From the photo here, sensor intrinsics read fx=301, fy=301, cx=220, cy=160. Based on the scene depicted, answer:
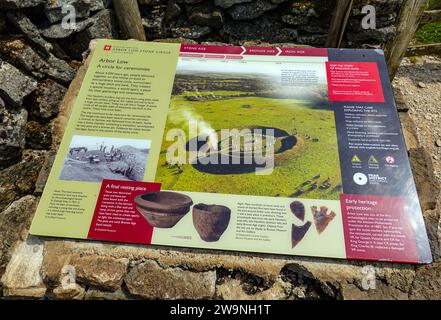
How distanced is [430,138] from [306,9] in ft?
6.89

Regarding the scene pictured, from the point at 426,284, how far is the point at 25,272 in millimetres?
2476

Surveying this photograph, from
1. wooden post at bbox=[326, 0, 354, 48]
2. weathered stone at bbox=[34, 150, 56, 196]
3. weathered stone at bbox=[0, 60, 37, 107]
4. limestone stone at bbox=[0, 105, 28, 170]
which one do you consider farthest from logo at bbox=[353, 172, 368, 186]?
weathered stone at bbox=[0, 60, 37, 107]

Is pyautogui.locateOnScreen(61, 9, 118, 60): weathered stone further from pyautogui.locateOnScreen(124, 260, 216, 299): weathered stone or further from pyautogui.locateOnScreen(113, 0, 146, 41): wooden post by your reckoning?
pyautogui.locateOnScreen(124, 260, 216, 299): weathered stone

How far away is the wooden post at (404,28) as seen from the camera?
9.94 feet

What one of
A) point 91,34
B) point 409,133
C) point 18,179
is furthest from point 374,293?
point 91,34

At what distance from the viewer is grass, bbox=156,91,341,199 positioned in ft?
6.68

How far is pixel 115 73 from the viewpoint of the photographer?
2549 millimetres

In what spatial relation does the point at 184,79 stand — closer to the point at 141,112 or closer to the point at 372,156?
the point at 141,112

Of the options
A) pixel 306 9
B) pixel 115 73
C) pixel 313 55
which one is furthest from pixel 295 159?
pixel 306 9

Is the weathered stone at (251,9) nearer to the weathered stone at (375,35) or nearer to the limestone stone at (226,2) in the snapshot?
the limestone stone at (226,2)

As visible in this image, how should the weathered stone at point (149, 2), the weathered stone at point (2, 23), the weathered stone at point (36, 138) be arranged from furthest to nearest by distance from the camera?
the weathered stone at point (149, 2) → the weathered stone at point (2, 23) → the weathered stone at point (36, 138)

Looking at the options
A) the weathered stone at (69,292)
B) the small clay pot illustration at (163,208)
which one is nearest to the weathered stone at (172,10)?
the small clay pot illustration at (163,208)

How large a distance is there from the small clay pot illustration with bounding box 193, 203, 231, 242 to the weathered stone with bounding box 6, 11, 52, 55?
250 cm

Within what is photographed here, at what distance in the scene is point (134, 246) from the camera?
1948 millimetres
